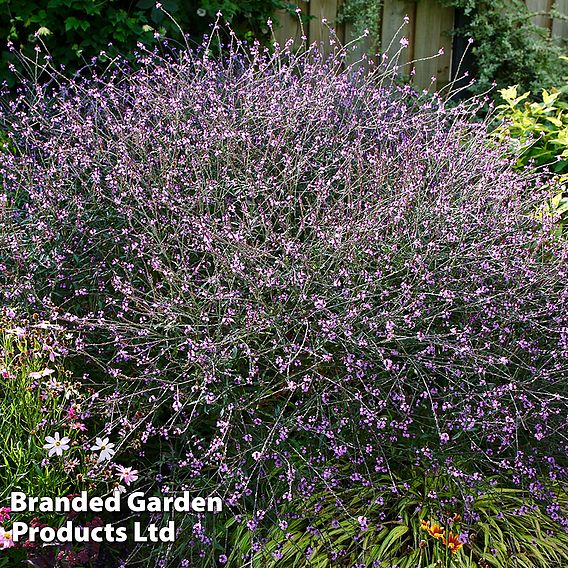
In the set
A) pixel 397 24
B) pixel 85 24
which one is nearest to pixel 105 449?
pixel 85 24

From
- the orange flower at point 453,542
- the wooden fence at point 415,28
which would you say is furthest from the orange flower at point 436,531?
the wooden fence at point 415,28

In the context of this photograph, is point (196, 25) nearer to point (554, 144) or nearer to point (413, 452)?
point (554, 144)

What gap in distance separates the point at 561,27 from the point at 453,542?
463 cm

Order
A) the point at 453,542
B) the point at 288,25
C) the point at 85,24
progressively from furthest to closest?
the point at 288,25
the point at 85,24
the point at 453,542

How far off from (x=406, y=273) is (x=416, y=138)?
2.32ft

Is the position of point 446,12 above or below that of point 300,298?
above

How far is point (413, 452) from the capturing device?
2371mm

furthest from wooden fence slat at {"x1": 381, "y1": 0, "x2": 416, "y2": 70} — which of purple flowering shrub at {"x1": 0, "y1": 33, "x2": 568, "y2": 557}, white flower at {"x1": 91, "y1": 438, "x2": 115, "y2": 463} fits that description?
white flower at {"x1": 91, "y1": 438, "x2": 115, "y2": 463}

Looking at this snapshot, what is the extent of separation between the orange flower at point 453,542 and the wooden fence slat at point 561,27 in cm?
450

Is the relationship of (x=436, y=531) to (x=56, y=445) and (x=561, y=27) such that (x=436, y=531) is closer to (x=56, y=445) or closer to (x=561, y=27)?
(x=56, y=445)

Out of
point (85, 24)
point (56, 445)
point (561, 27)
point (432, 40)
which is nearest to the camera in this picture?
point (56, 445)

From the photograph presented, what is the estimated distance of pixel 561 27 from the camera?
5684 millimetres

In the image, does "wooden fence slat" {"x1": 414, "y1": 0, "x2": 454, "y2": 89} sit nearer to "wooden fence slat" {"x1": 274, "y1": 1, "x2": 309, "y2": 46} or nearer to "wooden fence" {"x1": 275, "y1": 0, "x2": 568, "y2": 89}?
"wooden fence" {"x1": 275, "y1": 0, "x2": 568, "y2": 89}

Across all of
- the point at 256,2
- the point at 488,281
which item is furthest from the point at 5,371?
the point at 256,2
